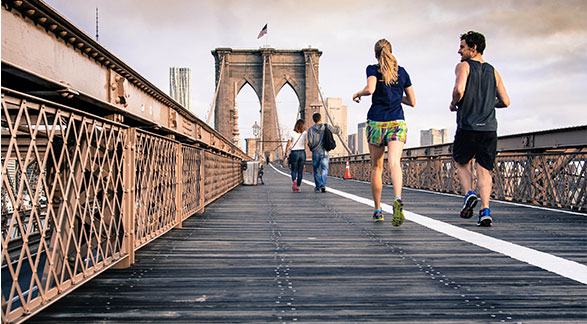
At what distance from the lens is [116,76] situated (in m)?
5.91

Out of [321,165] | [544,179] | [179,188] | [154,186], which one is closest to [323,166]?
[321,165]

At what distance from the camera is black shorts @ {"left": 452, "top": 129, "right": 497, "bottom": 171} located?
4.19 metres

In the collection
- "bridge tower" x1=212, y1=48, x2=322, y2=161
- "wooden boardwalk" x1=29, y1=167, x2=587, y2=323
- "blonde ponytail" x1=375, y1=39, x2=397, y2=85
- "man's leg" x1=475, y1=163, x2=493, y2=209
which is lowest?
"wooden boardwalk" x1=29, y1=167, x2=587, y2=323

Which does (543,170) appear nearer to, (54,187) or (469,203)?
(469,203)

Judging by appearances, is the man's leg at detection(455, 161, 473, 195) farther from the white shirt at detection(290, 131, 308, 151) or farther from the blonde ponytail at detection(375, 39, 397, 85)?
the white shirt at detection(290, 131, 308, 151)

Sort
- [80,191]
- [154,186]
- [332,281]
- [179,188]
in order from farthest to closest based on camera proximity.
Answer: [179,188] < [154,186] < [332,281] < [80,191]

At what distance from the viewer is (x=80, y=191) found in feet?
6.61

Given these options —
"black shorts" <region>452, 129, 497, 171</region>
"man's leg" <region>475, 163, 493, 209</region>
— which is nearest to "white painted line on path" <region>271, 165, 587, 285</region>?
"man's leg" <region>475, 163, 493, 209</region>

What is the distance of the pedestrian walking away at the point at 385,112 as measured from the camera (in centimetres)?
433

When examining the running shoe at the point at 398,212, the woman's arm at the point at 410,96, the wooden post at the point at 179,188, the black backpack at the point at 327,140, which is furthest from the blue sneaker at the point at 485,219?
the black backpack at the point at 327,140

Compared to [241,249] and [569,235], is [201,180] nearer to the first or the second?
[241,249]

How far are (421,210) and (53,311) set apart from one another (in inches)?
171

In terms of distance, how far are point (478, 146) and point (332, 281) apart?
2.54 metres

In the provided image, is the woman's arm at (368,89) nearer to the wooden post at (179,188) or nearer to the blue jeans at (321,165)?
the wooden post at (179,188)
